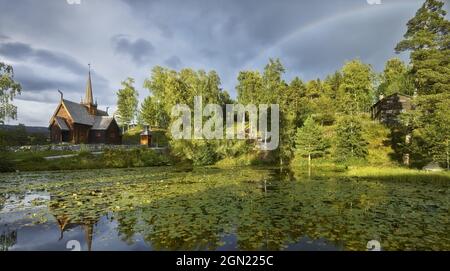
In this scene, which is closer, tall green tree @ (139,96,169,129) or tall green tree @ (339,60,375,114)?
tall green tree @ (339,60,375,114)

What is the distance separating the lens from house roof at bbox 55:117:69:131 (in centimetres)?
5334

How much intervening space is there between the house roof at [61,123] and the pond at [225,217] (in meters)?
36.7

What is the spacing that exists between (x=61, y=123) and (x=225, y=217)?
2037 inches

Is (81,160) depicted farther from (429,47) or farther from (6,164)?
(429,47)

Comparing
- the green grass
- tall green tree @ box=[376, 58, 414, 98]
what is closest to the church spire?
the green grass

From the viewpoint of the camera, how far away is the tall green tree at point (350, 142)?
116 feet

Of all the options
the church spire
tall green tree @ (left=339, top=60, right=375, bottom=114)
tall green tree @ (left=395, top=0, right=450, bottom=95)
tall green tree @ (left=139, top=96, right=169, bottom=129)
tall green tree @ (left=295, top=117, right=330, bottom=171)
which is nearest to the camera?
tall green tree @ (left=395, top=0, right=450, bottom=95)

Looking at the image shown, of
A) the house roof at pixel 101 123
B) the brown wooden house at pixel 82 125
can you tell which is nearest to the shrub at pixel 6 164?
the brown wooden house at pixel 82 125

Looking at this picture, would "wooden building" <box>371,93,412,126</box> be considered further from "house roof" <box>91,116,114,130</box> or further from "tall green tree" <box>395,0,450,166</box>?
"house roof" <box>91,116,114,130</box>

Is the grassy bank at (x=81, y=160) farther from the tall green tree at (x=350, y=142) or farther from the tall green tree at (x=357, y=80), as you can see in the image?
the tall green tree at (x=357, y=80)

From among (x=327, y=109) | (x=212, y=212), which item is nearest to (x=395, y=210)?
(x=212, y=212)

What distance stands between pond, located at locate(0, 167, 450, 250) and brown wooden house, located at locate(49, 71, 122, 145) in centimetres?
3813
